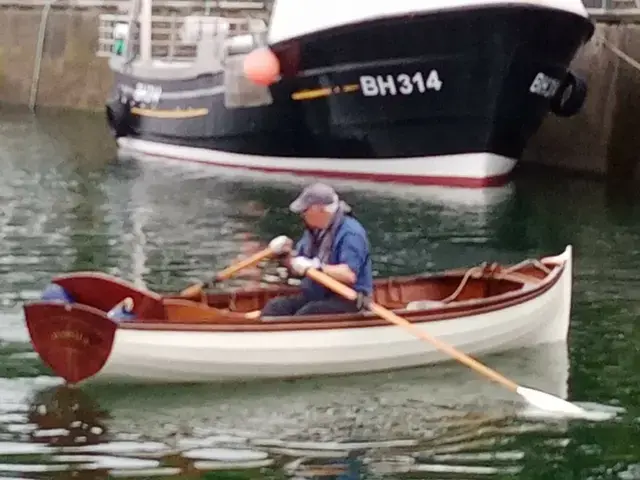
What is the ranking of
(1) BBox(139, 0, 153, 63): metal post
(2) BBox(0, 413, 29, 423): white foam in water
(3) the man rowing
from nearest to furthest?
(2) BBox(0, 413, 29, 423): white foam in water → (3) the man rowing → (1) BBox(139, 0, 153, 63): metal post

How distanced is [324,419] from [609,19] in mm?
16729

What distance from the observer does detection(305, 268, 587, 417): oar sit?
984 centimetres

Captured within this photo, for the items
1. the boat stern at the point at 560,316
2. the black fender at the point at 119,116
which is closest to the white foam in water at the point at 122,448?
the boat stern at the point at 560,316

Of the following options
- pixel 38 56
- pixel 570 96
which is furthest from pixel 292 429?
pixel 38 56

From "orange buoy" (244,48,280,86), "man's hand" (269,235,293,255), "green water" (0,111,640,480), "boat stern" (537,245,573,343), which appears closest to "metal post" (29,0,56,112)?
"orange buoy" (244,48,280,86)

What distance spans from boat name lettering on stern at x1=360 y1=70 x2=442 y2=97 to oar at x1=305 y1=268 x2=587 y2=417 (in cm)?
1125

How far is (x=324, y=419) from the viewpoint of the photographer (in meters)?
9.58

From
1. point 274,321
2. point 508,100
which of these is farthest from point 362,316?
point 508,100

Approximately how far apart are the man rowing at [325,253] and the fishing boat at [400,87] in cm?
1096

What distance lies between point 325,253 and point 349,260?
0.26 m

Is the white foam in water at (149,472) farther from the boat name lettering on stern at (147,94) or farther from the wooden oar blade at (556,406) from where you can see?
the boat name lettering on stern at (147,94)

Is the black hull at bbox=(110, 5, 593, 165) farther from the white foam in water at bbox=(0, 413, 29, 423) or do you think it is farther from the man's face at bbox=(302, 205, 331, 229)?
the white foam in water at bbox=(0, 413, 29, 423)

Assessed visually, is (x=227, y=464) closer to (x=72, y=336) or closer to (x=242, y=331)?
(x=242, y=331)

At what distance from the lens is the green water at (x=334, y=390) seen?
8719 millimetres
